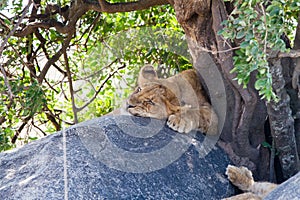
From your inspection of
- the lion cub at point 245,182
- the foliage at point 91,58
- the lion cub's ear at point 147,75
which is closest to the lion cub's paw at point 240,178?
the lion cub at point 245,182

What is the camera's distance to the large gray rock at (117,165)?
3510 millimetres

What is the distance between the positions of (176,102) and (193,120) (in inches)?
11.4

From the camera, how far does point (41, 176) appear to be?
3.55 meters

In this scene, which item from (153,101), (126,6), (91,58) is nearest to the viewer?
(153,101)

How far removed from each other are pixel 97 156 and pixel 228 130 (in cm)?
123

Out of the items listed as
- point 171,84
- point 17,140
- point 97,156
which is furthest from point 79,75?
point 97,156

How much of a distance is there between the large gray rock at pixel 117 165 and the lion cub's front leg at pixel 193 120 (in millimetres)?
62

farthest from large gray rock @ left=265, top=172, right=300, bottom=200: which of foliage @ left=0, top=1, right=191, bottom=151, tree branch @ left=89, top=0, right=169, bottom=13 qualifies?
tree branch @ left=89, top=0, right=169, bottom=13

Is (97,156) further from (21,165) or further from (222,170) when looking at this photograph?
(222,170)

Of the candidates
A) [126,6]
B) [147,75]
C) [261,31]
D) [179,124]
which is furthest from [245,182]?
[126,6]

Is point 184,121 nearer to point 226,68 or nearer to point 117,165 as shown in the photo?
point 226,68

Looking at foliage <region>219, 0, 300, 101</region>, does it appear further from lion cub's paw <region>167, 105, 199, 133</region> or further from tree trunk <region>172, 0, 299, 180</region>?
lion cub's paw <region>167, 105, 199, 133</region>

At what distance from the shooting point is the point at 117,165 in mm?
3742

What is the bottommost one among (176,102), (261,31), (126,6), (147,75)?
(176,102)
